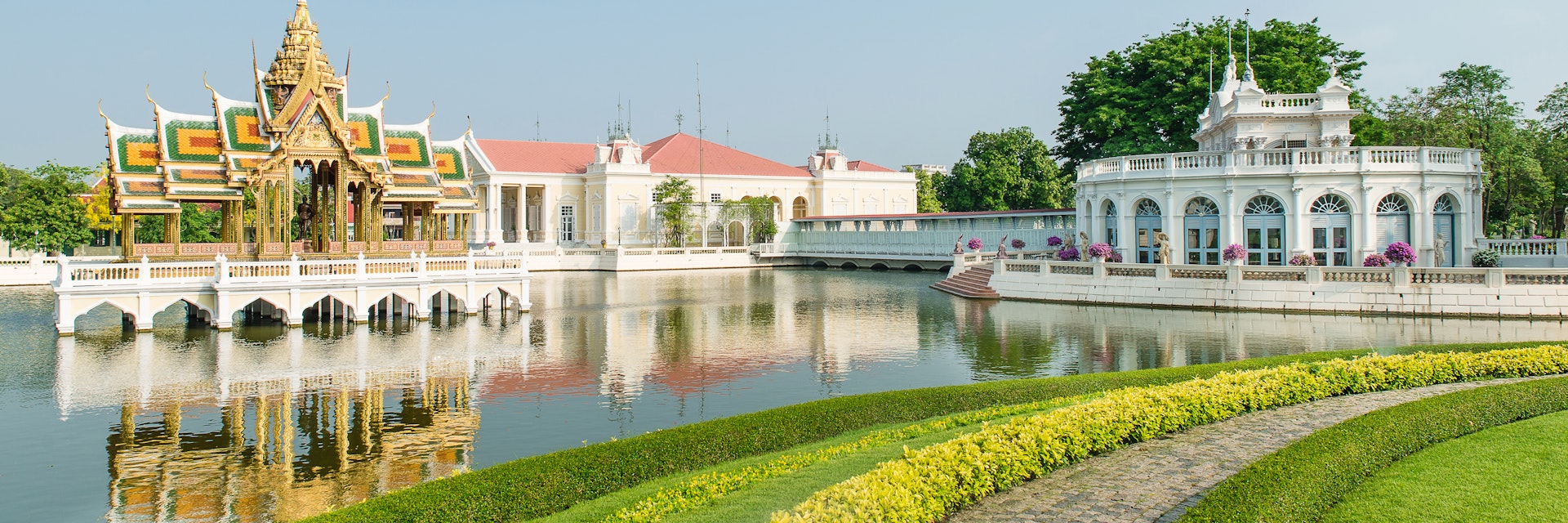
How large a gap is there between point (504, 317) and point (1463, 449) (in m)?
22.7

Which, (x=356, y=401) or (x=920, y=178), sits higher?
(x=920, y=178)

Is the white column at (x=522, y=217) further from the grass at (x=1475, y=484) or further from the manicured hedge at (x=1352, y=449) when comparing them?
the grass at (x=1475, y=484)

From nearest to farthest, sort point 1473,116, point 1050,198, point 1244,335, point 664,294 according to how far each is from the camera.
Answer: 1. point 1244,335
2. point 664,294
3. point 1473,116
4. point 1050,198

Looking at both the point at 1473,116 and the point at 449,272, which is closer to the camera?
the point at 449,272

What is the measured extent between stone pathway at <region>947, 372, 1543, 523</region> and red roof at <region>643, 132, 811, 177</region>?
2393 inches

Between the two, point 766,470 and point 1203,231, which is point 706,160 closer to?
point 1203,231

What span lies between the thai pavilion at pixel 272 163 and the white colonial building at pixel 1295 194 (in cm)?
2125

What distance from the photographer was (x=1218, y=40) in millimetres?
42719

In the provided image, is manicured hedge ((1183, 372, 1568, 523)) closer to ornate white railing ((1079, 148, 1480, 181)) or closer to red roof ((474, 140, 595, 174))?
ornate white railing ((1079, 148, 1480, 181))

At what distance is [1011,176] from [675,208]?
2329 centimetres

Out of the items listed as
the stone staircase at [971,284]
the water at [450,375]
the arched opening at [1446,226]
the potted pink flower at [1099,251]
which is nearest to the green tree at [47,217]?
the water at [450,375]

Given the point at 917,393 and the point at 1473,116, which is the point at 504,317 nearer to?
the point at 917,393

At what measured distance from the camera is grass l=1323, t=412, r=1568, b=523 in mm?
6945

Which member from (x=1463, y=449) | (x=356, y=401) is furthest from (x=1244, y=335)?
(x=356, y=401)
